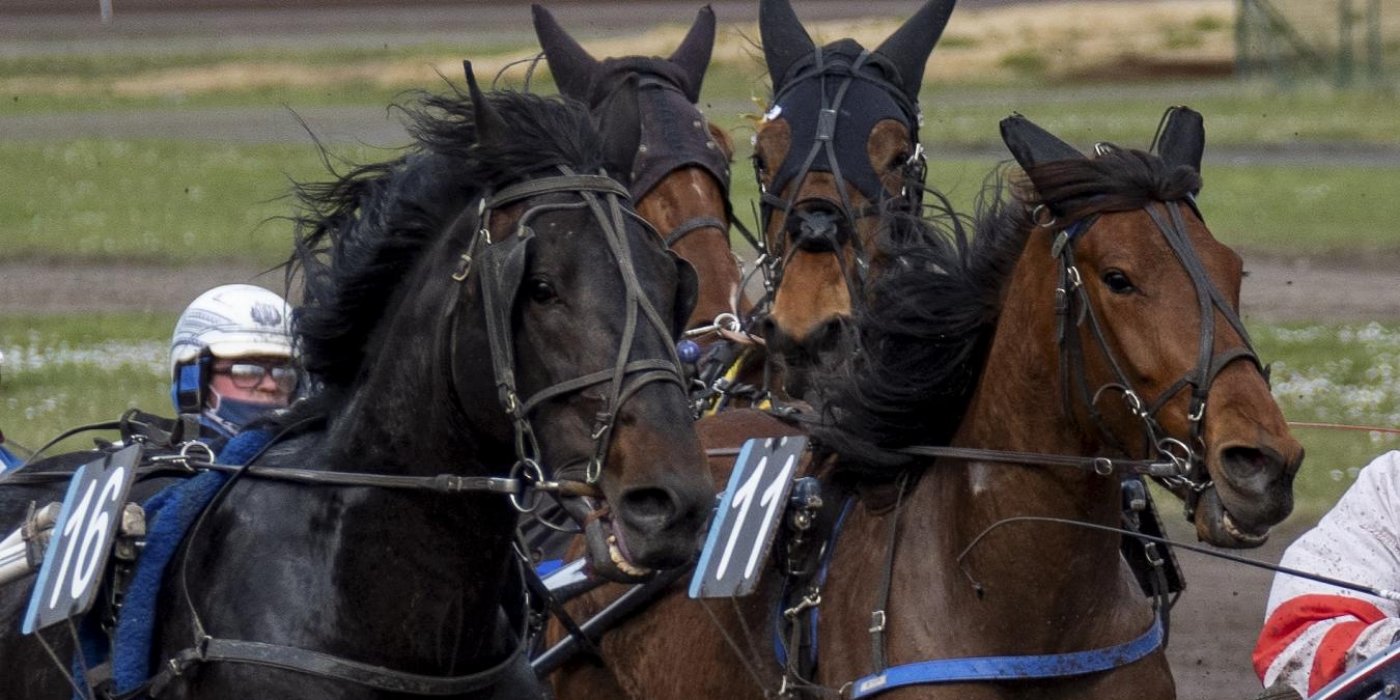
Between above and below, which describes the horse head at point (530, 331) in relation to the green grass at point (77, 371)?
above

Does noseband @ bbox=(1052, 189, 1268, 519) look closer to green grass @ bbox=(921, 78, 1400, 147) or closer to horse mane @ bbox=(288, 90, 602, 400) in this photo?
horse mane @ bbox=(288, 90, 602, 400)

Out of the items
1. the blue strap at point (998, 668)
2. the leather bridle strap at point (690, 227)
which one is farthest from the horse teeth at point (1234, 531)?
the leather bridle strap at point (690, 227)

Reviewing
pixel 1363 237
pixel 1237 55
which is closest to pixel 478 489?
pixel 1363 237

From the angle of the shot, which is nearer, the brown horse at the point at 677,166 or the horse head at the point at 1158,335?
the horse head at the point at 1158,335

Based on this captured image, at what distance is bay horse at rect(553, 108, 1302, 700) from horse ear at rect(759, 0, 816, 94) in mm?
1565

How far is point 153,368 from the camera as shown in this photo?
12.9m

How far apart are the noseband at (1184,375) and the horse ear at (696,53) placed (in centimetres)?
279

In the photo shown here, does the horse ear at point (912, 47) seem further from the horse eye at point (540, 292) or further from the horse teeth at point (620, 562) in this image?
the horse teeth at point (620, 562)

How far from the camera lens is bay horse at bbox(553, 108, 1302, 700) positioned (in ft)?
12.7

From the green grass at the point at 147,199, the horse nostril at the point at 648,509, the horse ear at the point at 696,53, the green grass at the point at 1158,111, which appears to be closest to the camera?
the horse nostril at the point at 648,509

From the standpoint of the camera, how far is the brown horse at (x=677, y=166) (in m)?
6.19

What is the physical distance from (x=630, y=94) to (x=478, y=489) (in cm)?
78

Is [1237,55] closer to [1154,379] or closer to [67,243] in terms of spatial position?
[67,243]

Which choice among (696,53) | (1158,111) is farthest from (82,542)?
(1158,111)
